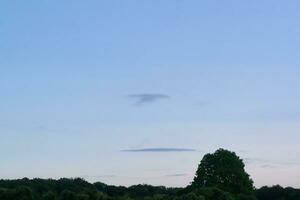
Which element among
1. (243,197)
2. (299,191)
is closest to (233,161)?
(243,197)

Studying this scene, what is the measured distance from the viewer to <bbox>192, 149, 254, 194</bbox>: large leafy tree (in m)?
85.8

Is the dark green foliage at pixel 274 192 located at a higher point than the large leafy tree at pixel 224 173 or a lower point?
higher

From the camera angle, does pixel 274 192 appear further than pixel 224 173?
Yes

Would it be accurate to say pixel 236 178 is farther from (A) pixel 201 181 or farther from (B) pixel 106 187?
(B) pixel 106 187

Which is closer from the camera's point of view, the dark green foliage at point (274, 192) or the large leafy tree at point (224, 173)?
the large leafy tree at point (224, 173)

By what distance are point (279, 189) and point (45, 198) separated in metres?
60.3

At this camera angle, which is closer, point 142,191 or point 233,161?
point 233,161

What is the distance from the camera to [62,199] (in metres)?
85.1

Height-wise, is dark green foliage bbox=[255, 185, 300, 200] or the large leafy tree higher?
dark green foliage bbox=[255, 185, 300, 200]

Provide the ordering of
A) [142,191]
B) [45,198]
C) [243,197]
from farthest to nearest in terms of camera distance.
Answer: [142,191]
[45,198]
[243,197]

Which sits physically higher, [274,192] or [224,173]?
[274,192]

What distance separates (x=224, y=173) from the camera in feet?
283

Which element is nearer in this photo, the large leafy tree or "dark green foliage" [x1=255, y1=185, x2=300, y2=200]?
the large leafy tree

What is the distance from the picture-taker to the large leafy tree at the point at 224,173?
85750 mm
